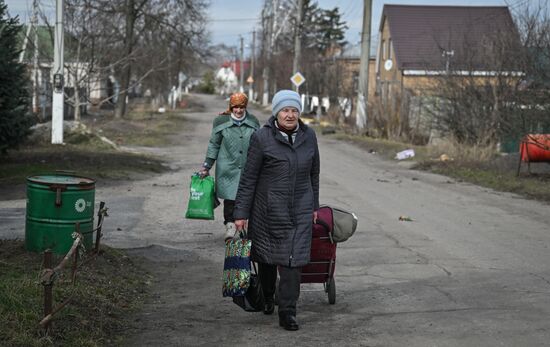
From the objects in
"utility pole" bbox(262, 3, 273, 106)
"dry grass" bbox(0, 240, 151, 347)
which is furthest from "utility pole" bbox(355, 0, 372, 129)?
"utility pole" bbox(262, 3, 273, 106)

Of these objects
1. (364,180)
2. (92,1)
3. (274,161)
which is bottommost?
(364,180)

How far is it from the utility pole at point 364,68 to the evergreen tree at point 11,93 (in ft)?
55.2

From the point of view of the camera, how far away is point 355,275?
8.51m

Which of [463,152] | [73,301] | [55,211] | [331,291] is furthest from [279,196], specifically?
[463,152]

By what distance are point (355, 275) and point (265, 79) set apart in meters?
72.4

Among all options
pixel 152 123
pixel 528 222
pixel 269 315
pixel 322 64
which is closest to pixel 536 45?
pixel 528 222

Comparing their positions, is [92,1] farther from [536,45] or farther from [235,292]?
[235,292]

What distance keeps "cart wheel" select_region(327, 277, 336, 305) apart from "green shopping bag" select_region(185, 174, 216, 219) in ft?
7.20

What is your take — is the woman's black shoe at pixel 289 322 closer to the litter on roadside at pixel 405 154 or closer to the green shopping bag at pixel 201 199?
the green shopping bag at pixel 201 199

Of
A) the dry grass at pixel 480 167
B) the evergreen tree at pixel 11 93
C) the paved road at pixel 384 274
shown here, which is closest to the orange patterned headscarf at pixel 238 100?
the paved road at pixel 384 274

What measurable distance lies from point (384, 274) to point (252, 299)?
2322 millimetres

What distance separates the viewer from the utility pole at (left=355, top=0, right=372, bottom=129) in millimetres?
33219

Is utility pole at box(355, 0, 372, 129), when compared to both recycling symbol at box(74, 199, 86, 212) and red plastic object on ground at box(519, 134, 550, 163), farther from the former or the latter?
recycling symbol at box(74, 199, 86, 212)

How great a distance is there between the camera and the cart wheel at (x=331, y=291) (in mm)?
6979
